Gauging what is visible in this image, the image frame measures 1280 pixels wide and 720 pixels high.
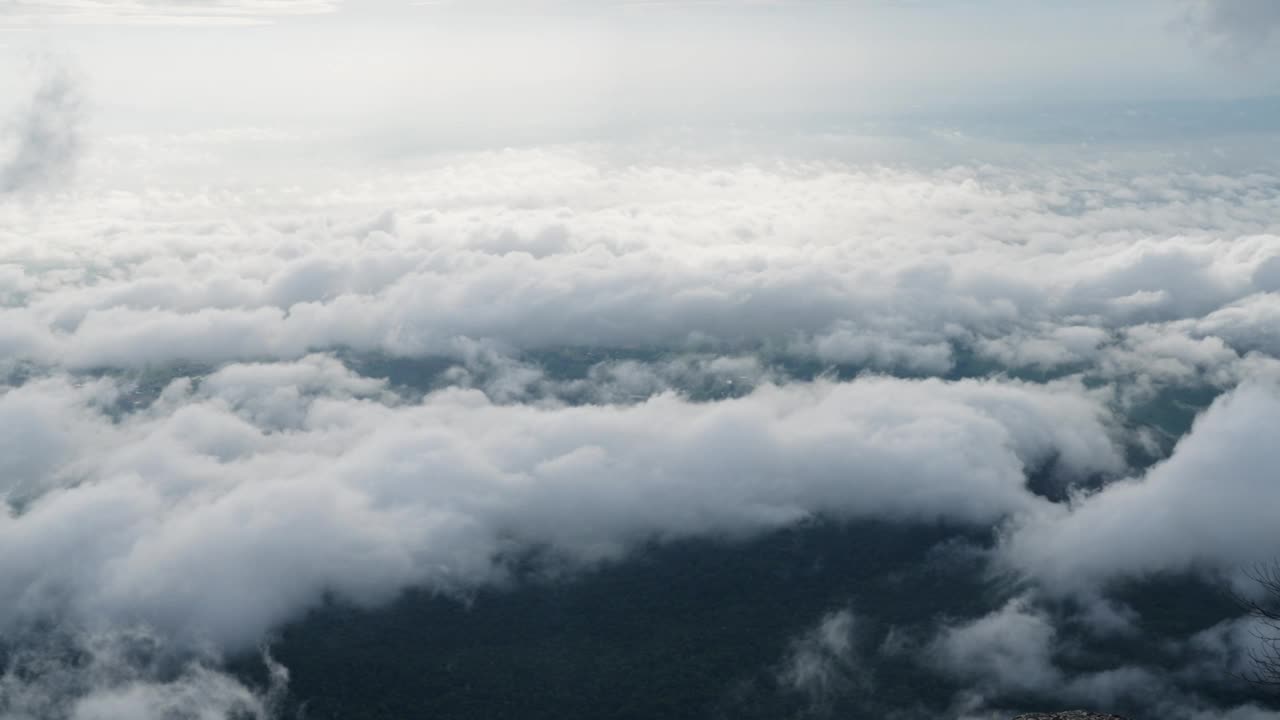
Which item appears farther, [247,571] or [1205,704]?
[247,571]

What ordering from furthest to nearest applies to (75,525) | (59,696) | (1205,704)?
(75,525) → (59,696) → (1205,704)

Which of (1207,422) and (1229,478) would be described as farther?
(1207,422)

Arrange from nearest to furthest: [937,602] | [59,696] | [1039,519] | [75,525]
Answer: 1. [59,696]
2. [937,602]
3. [75,525]
4. [1039,519]

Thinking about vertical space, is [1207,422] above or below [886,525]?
above

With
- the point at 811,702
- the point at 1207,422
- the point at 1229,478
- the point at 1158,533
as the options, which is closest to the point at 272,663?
the point at 811,702

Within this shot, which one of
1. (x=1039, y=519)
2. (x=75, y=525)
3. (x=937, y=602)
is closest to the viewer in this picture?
(x=937, y=602)

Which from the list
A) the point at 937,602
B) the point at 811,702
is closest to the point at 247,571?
the point at 811,702

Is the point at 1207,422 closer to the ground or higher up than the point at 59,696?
higher up

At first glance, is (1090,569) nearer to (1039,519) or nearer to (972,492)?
(1039,519)

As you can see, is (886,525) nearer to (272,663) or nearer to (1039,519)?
(1039,519)
